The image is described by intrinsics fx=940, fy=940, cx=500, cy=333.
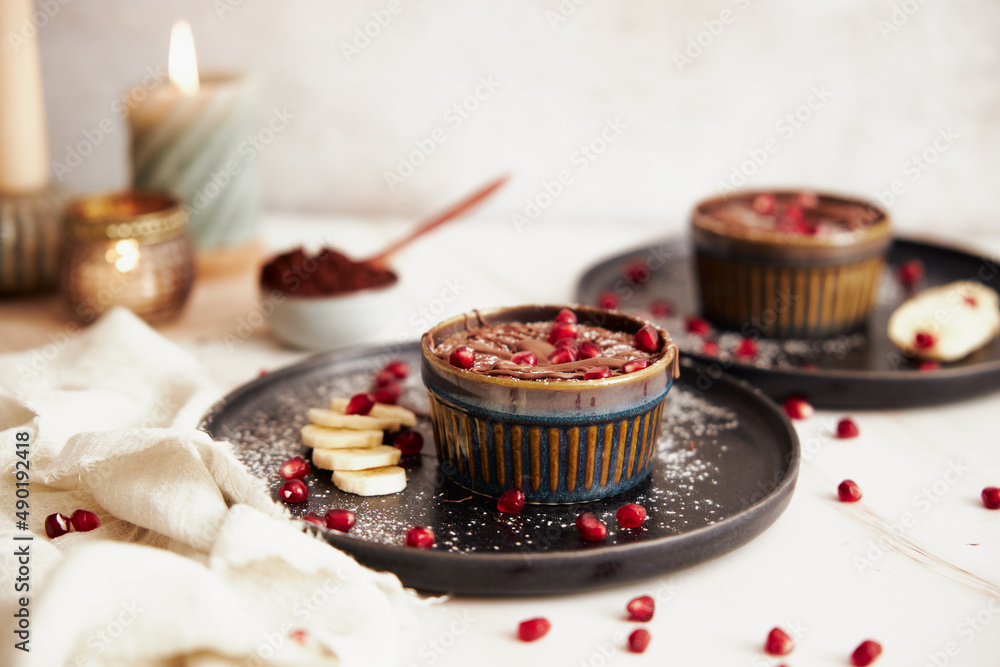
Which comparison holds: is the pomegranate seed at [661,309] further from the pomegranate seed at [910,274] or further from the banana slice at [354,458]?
the banana slice at [354,458]

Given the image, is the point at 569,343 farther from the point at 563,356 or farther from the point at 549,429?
the point at 549,429

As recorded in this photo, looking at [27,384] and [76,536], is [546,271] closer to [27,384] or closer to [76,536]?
[27,384]

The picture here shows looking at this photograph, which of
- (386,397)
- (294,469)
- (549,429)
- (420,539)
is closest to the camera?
(420,539)

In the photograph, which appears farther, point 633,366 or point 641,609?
point 633,366

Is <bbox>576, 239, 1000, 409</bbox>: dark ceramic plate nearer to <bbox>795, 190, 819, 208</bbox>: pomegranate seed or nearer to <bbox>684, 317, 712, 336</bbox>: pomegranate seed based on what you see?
<bbox>684, 317, 712, 336</bbox>: pomegranate seed

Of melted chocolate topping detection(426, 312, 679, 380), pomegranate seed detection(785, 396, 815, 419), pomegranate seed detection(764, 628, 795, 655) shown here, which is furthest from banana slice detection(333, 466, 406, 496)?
pomegranate seed detection(785, 396, 815, 419)

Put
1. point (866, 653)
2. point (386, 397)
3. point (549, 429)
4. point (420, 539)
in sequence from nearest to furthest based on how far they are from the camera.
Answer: point (866, 653)
point (420, 539)
point (549, 429)
point (386, 397)

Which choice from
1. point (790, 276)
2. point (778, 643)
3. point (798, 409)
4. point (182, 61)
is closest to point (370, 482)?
point (778, 643)
